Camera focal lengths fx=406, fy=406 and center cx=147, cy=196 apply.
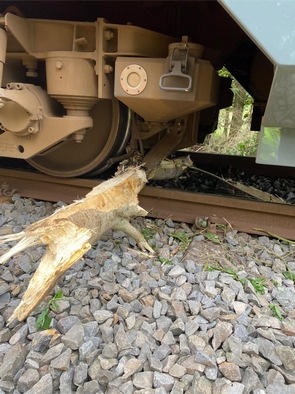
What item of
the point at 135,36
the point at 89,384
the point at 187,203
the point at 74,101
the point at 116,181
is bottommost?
the point at 89,384

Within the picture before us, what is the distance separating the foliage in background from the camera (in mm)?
7794

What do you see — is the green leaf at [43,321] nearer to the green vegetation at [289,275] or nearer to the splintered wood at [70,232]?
the splintered wood at [70,232]

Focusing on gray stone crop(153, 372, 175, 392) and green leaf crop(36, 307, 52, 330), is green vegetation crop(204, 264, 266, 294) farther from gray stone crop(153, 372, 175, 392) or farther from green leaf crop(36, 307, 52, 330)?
green leaf crop(36, 307, 52, 330)

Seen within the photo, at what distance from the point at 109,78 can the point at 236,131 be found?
6525mm

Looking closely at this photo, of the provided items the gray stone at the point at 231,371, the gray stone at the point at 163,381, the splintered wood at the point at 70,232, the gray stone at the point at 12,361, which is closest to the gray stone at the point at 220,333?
the gray stone at the point at 231,371

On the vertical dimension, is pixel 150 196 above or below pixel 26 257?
above

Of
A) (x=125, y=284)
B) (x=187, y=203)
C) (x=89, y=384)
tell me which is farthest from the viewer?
(x=187, y=203)

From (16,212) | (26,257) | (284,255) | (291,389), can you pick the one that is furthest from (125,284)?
(16,212)

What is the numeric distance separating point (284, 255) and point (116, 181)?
1.14 metres

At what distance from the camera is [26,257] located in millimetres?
2230

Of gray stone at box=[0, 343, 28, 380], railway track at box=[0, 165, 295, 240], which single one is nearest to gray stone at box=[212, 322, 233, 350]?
gray stone at box=[0, 343, 28, 380]

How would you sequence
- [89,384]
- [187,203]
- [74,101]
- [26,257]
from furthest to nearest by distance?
[187,203]
[74,101]
[26,257]
[89,384]

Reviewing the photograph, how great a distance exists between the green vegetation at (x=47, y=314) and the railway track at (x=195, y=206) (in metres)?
1.24

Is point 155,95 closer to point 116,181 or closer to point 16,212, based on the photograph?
point 116,181
